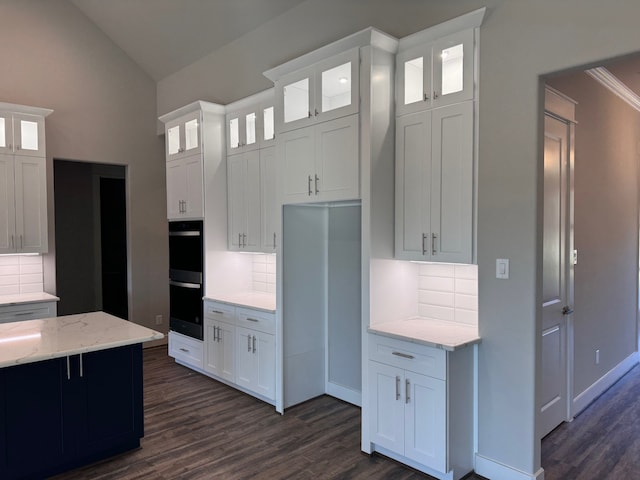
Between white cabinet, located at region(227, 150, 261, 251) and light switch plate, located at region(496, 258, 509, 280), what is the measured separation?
2327 mm


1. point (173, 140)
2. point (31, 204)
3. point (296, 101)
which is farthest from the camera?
point (173, 140)

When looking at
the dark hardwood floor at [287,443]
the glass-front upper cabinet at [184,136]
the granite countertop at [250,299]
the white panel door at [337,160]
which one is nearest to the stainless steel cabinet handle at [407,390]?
the dark hardwood floor at [287,443]

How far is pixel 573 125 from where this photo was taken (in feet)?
11.3

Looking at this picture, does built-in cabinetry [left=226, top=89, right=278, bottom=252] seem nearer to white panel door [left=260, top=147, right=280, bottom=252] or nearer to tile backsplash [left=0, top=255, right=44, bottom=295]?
white panel door [left=260, top=147, right=280, bottom=252]

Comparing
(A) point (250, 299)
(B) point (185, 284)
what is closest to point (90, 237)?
(B) point (185, 284)

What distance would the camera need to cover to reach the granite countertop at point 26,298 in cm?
428

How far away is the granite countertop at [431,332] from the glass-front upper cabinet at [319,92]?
4.99ft

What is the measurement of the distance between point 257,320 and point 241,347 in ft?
1.28

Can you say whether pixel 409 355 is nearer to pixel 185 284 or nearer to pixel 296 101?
pixel 296 101

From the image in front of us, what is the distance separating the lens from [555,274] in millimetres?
3268

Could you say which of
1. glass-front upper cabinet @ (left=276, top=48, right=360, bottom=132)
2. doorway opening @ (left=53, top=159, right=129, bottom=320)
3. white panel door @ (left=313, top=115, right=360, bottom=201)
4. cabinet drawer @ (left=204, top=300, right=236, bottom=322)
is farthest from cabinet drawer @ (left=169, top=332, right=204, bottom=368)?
glass-front upper cabinet @ (left=276, top=48, right=360, bottom=132)

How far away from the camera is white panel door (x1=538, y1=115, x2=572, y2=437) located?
124 inches

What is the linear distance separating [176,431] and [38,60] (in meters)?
4.25

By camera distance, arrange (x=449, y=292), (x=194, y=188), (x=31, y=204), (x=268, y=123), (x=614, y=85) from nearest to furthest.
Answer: (x=449, y=292) < (x=614, y=85) < (x=268, y=123) < (x=31, y=204) < (x=194, y=188)
